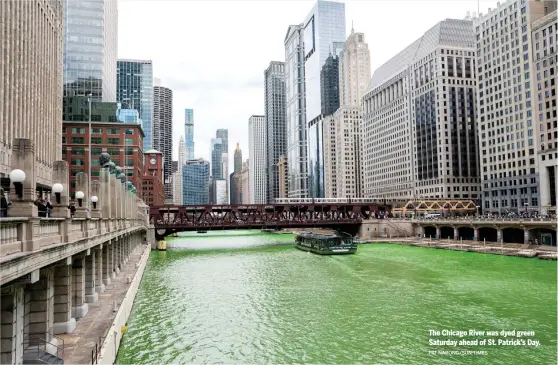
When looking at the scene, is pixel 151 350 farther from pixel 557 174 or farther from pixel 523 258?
pixel 557 174

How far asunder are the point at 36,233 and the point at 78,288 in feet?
41.4

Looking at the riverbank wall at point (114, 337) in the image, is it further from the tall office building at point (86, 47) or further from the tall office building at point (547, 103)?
the tall office building at point (86, 47)

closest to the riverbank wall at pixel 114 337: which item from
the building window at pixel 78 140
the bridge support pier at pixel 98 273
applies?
the bridge support pier at pixel 98 273

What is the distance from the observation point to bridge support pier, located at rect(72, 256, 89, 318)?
27703 millimetres

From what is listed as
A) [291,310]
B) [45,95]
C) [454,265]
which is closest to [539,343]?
[291,310]

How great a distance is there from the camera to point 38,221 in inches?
678

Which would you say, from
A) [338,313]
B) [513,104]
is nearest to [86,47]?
[513,104]

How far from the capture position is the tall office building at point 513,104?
13300 cm

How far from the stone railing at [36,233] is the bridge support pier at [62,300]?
6.31ft

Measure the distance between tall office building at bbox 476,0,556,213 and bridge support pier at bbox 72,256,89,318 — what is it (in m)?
133

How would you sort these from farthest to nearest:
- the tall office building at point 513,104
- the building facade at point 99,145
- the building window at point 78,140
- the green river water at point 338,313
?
the building window at point 78,140 < the building facade at point 99,145 < the tall office building at point 513,104 < the green river water at point 338,313

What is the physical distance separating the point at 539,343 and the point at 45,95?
103m

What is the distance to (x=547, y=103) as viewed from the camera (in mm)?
130500

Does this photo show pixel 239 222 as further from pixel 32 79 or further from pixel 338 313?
pixel 338 313
